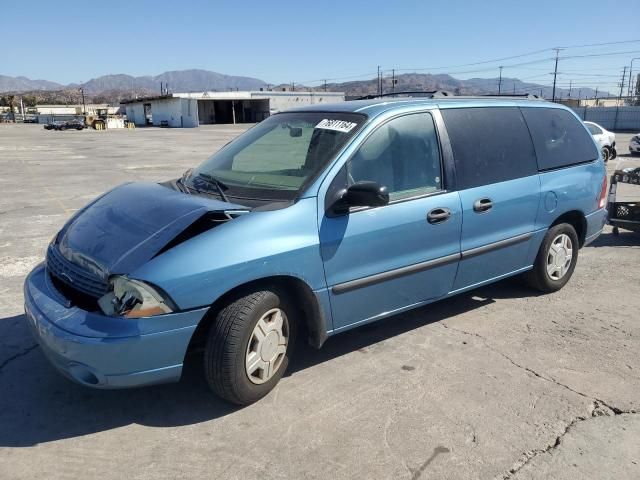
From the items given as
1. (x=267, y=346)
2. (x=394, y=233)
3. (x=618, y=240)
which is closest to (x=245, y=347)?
(x=267, y=346)

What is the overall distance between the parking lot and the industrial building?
64.4 meters

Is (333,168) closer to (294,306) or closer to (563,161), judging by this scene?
(294,306)

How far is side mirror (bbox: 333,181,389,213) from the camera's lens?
3180 mm

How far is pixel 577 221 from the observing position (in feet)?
17.1

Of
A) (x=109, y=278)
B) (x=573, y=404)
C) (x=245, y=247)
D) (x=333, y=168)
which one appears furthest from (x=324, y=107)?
(x=573, y=404)

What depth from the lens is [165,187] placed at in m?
3.86

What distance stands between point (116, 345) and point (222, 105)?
7416 centimetres

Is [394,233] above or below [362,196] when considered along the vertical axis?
below

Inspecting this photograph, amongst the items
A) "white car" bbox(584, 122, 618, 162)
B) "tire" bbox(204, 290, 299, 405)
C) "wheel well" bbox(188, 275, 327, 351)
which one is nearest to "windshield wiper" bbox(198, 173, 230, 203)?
"wheel well" bbox(188, 275, 327, 351)

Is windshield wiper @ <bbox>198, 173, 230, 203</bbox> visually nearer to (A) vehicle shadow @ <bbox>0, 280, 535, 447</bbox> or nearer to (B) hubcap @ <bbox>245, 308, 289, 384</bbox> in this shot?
(B) hubcap @ <bbox>245, 308, 289, 384</bbox>

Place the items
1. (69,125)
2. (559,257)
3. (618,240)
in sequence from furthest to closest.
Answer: (69,125), (618,240), (559,257)

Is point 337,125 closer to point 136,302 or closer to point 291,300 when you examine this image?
point 291,300

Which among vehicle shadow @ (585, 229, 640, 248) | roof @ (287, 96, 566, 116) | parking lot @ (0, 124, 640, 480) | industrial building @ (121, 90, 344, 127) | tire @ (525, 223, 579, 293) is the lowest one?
parking lot @ (0, 124, 640, 480)

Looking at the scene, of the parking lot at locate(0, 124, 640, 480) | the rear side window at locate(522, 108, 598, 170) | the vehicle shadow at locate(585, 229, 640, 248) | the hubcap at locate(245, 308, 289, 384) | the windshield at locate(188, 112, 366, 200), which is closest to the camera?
the parking lot at locate(0, 124, 640, 480)
